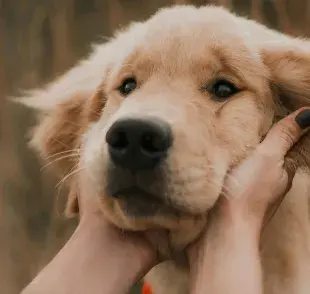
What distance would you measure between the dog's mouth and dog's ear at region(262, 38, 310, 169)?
26 centimetres

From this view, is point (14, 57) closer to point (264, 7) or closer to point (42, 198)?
point (42, 198)

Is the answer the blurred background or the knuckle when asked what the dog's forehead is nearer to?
the knuckle

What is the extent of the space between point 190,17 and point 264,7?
0.53 metres

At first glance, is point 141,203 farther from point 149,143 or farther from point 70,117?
point 70,117

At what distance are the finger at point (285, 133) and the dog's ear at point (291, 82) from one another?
4 centimetres

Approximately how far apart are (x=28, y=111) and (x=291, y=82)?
0.95 meters

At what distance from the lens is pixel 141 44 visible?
3.07ft

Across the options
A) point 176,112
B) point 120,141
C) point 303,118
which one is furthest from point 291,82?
point 120,141

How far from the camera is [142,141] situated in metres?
0.72

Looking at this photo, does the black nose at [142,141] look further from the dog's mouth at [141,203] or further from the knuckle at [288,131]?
the knuckle at [288,131]

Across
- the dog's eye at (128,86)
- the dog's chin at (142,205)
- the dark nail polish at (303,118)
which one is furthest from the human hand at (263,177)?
A: the dog's eye at (128,86)

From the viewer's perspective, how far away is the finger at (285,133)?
86 cm

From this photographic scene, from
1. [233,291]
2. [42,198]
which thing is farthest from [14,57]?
[233,291]

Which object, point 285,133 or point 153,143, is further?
point 285,133
